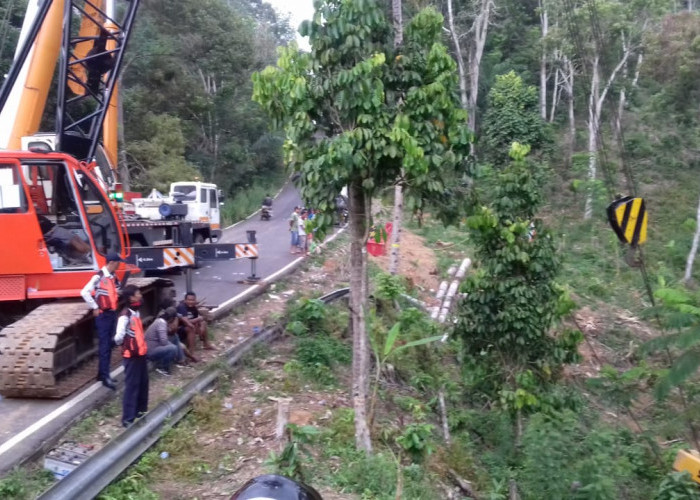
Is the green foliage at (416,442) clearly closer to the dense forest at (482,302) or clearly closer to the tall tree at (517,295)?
the dense forest at (482,302)

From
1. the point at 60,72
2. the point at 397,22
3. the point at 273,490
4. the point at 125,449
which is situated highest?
the point at 397,22

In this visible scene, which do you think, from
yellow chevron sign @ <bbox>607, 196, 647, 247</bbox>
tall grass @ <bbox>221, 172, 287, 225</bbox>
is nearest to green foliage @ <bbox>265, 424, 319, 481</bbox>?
yellow chevron sign @ <bbox>607, 196, 647, 247</bbox>

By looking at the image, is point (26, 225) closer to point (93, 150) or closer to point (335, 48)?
point (93, 150)

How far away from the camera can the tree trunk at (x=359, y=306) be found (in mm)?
8094

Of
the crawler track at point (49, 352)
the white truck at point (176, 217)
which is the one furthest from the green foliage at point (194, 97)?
the crawler track at point (49, 352)

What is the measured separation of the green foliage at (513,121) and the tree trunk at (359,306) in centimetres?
2317

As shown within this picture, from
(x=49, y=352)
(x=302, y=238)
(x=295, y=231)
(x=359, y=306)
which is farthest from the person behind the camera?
(x=302, y=238)

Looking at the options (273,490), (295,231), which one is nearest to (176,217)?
(295,231)

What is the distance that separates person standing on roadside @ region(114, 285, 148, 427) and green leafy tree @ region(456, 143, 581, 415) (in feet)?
16.3

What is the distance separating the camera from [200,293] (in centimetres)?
1623

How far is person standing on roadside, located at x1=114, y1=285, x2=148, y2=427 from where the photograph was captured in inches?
314

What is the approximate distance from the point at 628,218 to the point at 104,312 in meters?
7.06

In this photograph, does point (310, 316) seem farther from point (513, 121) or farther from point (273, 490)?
point (513, 121)

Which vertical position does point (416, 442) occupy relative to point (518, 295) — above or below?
below
